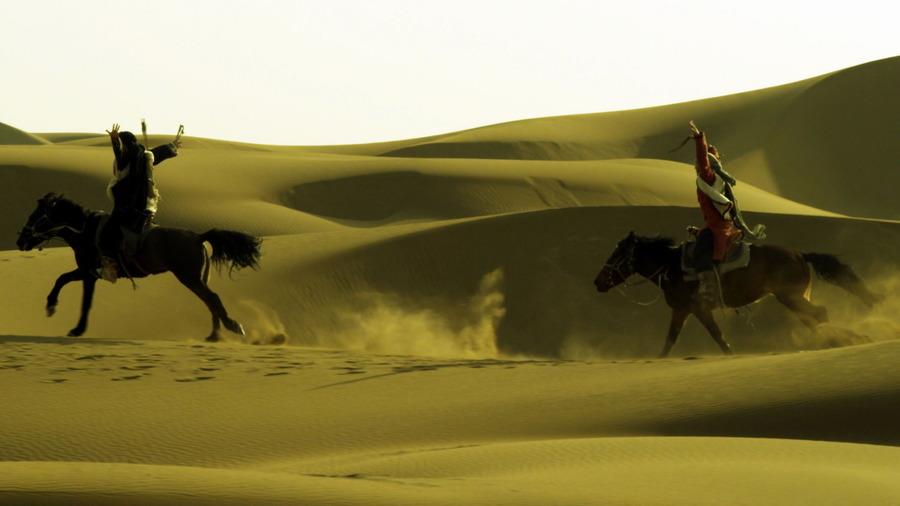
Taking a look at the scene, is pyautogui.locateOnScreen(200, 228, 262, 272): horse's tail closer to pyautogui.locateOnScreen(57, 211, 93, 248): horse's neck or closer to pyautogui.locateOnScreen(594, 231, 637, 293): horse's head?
pyautogui.locateOnScreen(57, 211, 93, 248): horse's neck

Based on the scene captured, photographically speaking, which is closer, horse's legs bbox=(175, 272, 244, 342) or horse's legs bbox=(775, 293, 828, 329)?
horse's legs bbox=(175, 272, 244, 342)

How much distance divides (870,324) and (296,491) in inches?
537

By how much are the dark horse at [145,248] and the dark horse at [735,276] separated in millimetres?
4113

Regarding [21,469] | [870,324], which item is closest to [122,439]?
[21,469]

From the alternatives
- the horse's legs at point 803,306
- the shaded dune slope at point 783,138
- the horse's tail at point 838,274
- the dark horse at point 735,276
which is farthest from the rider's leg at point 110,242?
the shaded dune slope at point 783,138

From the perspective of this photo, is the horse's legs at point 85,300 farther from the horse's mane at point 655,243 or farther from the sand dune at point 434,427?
the horse's mane at point 655,243

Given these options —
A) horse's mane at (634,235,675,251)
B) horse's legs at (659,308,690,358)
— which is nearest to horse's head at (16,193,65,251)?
horse's mane at (634,235,675,251)

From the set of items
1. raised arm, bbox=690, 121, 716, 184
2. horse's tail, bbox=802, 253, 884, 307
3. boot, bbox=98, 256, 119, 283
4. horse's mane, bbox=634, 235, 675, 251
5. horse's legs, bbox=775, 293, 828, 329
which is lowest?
boot, bbox=98, 256, 119, 283

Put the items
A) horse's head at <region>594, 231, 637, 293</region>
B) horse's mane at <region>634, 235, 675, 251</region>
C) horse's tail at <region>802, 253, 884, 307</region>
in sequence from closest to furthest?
horse's head at <region>594, 231, 637, 293</region> < horse's mane at <region>634, 235, 675, 251</region> < horse's tail at <region>802, 253, 884, 307</region>

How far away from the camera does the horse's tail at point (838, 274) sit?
18.6 m

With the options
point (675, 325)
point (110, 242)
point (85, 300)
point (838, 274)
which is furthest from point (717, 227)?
point (85, 300)

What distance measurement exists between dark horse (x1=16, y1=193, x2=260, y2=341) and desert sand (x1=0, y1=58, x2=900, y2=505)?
690 millimetres

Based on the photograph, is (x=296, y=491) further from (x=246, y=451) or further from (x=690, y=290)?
(x=690, y=290)

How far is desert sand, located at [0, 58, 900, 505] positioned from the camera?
31.5ft
